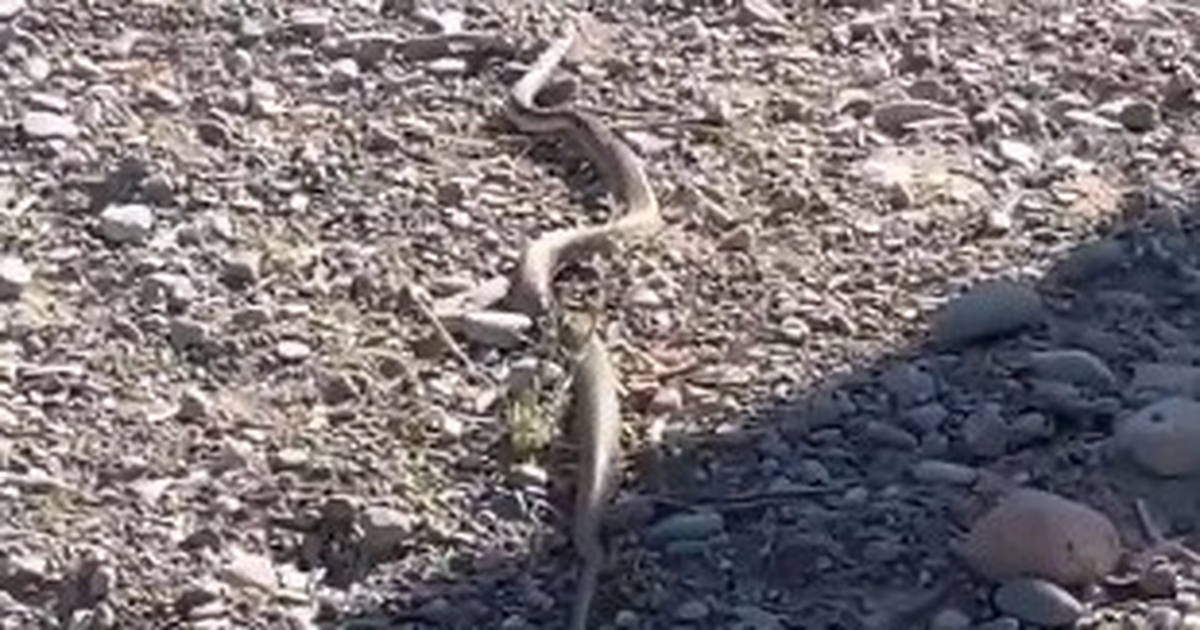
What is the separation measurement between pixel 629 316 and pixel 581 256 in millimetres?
146

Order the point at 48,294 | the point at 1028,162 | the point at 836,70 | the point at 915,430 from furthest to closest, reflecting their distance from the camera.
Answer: the point at 836,70
the point at 1028,162
the point at 48,294
the point at 915,430

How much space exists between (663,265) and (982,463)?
1.91 ft

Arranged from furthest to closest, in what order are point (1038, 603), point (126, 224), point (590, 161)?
point (590, 161)
point (126, 224)
point (1038, 603)

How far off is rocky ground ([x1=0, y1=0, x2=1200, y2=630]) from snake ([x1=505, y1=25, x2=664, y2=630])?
0.08ft

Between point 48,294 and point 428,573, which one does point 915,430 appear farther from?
point 48,294

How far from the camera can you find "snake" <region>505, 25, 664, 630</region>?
319 centimetres

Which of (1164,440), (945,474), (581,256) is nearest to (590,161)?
(581,256)

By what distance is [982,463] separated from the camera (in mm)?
3270

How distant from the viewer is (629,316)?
360cm

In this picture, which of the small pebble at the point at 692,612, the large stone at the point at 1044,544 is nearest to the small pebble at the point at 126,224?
the small pebble at the point at 692,612

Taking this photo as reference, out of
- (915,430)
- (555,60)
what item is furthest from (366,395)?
(555,60)

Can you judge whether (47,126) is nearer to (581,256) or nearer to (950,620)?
(581,256)

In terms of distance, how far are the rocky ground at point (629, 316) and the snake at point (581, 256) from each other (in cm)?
2

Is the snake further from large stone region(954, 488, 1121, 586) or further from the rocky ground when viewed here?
large stone region(954, 488, 1121, 586)
